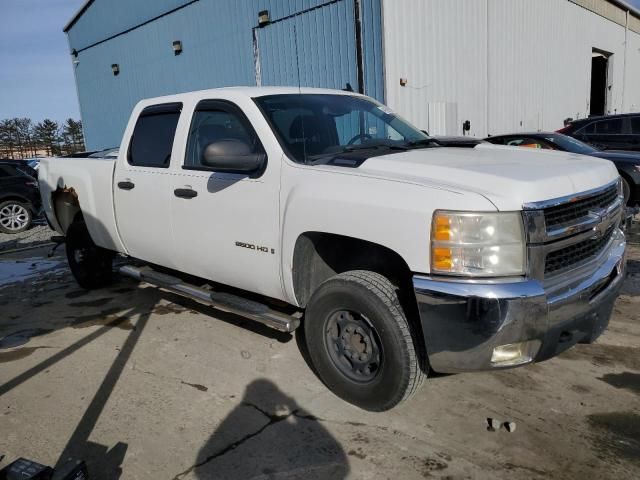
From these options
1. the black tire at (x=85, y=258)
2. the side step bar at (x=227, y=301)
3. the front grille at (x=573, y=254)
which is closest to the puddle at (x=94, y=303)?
the black tire at (x=85, y=258)

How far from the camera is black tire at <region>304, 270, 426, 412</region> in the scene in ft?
9.31

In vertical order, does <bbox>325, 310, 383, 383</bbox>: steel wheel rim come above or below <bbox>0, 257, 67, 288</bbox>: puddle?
above

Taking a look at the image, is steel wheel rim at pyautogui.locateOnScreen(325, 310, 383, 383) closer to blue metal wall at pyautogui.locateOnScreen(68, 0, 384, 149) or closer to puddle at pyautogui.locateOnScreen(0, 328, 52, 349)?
puddle at pyautogui.locateOnScreen(0, 328, 52, 349)

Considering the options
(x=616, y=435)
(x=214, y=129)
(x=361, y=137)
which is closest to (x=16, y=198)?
(x=214, y=129)

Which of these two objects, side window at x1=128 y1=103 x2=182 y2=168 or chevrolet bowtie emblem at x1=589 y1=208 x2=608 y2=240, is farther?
side window at x1=128 y1=103 x2=182 y2=168

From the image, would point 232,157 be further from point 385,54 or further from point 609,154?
point 385,54

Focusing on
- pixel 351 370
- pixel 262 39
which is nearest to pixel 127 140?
pixel 351 370

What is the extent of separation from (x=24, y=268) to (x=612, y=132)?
1175 centimetres

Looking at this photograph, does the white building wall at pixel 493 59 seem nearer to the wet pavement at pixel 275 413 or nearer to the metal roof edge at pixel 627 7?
the metal roof edge at pixel 627 7

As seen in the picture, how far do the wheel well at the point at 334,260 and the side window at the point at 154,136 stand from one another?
5.35ft

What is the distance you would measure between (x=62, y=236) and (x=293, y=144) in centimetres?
394

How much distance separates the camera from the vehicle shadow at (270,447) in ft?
8.64

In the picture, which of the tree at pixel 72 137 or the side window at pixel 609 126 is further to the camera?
the tree at pixel 72 137

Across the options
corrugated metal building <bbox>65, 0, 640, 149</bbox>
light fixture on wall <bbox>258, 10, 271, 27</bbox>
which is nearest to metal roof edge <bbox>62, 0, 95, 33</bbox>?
corrugated metal building <bbox>65, 0, 640, 149</bbox>
